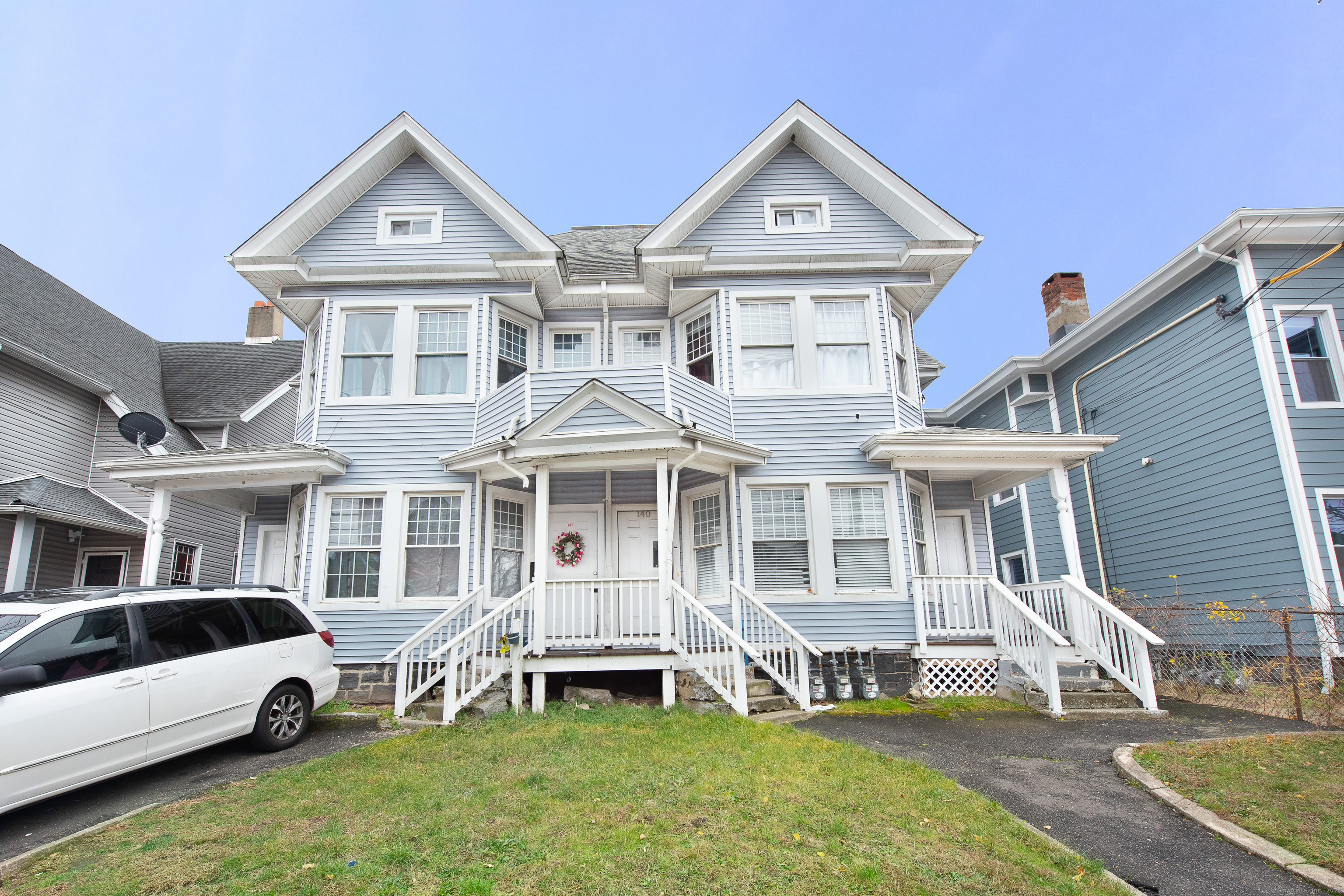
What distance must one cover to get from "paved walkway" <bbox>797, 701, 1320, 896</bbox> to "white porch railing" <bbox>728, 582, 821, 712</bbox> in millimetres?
515

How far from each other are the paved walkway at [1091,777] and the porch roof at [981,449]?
134 inches

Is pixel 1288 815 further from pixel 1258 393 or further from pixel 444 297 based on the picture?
pixel 444 297

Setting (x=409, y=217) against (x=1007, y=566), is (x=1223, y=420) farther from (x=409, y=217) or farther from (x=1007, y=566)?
(x=409, y=217)

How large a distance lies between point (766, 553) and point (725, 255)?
477 centimetres

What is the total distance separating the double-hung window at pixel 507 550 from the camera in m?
11.0

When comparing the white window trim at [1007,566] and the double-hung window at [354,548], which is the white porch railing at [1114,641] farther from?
the double-hung window at [354,548]

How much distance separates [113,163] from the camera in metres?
63.5

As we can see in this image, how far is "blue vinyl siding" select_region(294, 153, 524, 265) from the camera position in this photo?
11906 mm

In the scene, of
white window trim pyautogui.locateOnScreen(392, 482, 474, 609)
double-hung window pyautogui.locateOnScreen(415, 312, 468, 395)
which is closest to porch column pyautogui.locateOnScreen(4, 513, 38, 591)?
white window trim pyautogui.locateOnScreen(392, 482, 474, 609)

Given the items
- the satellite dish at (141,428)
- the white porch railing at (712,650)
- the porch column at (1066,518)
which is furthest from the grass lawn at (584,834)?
the satellite dish at (141,428)

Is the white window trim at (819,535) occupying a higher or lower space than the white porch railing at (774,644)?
higher

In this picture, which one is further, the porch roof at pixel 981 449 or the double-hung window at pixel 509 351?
the double-hung window at pixel 509 351

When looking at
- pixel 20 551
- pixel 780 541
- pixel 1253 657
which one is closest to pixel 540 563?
pixel 780 541

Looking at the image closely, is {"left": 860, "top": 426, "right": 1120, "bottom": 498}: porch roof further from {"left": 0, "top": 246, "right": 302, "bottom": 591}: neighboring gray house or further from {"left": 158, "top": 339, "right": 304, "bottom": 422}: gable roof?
{"left": 158, "top": 339, "right": 304, "bottom": 422}: gable roof
